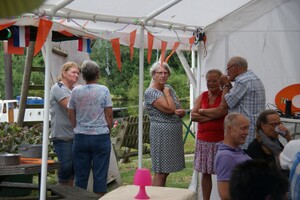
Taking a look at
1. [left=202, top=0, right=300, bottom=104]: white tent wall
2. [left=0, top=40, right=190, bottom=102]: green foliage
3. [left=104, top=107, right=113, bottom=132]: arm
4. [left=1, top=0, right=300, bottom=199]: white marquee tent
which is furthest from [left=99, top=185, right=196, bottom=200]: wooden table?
[left=0, top=40, right=190, bottom=102]: green foliage

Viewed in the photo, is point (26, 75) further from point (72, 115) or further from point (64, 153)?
point (72, 115)

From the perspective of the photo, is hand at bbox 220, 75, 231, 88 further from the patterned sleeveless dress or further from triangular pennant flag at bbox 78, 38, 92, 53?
triangular pennant flag at bbox 78, 38, 92, 53

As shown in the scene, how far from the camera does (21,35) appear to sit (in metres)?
4.50

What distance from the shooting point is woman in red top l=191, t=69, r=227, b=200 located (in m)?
5.47

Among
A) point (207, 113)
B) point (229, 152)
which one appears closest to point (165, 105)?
point (207, 113)

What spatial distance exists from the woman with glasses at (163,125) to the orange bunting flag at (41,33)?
5.55 feet

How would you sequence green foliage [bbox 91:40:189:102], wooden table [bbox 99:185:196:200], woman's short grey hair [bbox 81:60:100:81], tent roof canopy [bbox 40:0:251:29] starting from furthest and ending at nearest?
green foliage [bbox 91:40:189:102], woman's short grey hair [bbox 81:60:100:81], tent roof canopy [bbox 40:0:251:29], wooden table [bbox 99:185:196:200]

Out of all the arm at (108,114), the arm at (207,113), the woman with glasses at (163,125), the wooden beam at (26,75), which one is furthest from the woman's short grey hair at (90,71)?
the wooden beam at (26,75)

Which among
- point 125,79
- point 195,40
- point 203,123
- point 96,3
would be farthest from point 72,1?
point 125,79

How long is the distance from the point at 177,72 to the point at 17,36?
74.0ft

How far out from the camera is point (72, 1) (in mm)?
4574

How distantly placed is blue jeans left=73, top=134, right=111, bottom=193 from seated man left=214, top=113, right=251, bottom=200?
170 cm

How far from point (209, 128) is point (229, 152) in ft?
6.05

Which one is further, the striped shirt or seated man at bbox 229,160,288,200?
the striped shirt
